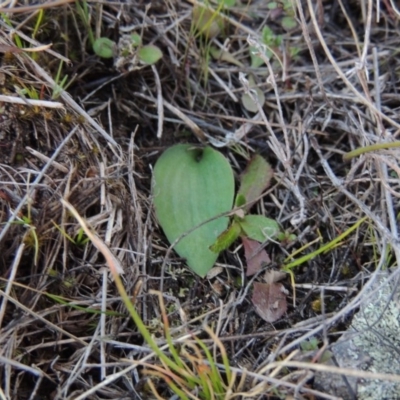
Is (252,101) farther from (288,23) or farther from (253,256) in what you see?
(253,256)

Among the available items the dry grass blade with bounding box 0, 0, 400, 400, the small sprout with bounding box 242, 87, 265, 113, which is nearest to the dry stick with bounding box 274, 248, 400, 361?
the dry grass blade with bounding box 0, 0, 400, 400

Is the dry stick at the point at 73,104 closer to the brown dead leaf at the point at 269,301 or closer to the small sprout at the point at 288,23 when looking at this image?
the brown dead leaf at the point at 269,301

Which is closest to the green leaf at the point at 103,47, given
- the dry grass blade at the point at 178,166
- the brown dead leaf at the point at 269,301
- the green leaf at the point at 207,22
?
the dry grass blade at the point at 178,166

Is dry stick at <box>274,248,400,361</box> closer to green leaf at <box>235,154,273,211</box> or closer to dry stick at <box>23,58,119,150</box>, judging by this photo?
green leaf at <box>235,154,273,211</box>

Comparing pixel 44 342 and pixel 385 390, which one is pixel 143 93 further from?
pixel 385 390

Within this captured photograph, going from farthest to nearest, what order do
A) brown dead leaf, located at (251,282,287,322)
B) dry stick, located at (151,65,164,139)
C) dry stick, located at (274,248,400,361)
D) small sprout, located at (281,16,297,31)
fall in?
1. small sprout, located at (281,16,297,31)
2. dry stick, located at (151,65,164,139)
3. brown dead leaf, located at (251,282,287,322)
4. dry stick, located at (274,248,400,361)

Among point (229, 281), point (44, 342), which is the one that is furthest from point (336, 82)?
point (44, 342)
